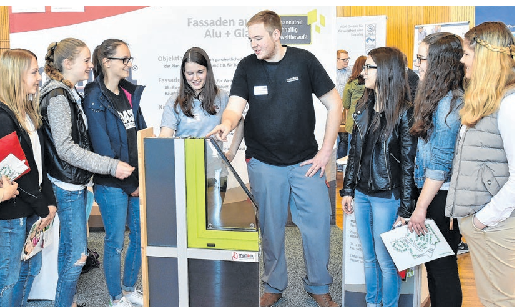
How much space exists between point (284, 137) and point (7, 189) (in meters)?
1.45

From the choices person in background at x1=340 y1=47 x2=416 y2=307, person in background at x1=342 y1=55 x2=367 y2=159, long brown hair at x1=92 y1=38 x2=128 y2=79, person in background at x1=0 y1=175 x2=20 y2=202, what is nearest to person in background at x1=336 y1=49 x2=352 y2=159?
person in background at x1=342 y1=55 x2=367 y2=159

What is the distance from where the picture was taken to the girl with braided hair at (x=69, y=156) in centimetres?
250

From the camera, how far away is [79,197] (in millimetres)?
2607

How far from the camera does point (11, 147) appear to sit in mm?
2197

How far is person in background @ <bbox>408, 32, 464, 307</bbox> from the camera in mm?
2203

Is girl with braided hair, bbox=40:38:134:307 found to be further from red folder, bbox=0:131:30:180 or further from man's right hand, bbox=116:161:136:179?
red folder, bbox=0:131:30:180

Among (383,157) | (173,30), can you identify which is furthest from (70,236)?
(173,30)

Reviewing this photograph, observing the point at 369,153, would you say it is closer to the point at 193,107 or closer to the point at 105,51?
the point at 193,107

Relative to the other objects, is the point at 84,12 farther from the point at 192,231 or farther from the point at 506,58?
the point at 506,58

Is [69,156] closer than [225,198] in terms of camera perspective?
No

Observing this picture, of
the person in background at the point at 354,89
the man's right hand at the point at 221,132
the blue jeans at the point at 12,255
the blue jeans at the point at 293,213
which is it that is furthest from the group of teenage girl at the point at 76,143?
the person in background at the point at 354,89

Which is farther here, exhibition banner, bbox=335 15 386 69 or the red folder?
exhibition banner, bbox=335 15 386 69

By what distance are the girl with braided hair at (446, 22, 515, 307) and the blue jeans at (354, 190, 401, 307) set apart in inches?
21.0

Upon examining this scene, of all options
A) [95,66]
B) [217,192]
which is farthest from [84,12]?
[217,192]
